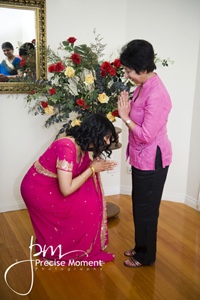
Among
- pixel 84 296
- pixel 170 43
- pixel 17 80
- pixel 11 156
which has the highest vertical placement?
pixel 170 43

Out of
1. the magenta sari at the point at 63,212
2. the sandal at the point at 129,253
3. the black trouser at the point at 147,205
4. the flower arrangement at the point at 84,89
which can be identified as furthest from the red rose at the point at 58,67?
the sandal at the point at 129,253

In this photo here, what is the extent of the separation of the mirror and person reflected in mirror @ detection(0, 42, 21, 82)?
0.03 meters

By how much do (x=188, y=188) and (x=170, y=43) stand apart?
1376 millimetres

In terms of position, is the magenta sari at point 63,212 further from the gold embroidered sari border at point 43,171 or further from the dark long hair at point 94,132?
the dark long hair at point 94,132

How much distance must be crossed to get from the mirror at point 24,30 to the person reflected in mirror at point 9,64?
0.03 meters

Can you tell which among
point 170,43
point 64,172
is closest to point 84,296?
point 64,172

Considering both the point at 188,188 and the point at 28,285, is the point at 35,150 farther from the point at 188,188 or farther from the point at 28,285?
the point at 188,188

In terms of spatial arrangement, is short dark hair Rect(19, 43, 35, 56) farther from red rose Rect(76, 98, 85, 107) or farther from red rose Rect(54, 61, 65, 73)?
red rose Rect(76, 98, 85, 107)

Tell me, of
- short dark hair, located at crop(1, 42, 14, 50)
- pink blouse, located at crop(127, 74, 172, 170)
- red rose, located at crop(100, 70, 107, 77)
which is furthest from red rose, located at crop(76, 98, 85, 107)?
short dark hair, located at crop(1, 42, 14, 50)

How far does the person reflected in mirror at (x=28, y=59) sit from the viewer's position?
8.55ft

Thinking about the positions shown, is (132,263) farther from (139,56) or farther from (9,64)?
(9,64)

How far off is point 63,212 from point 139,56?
107 centimetres

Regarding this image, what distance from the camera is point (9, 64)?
2594 mm

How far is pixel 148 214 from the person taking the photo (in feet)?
6.50
